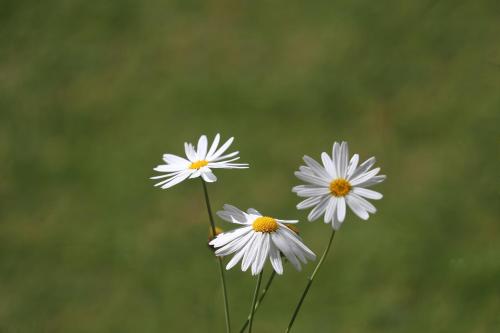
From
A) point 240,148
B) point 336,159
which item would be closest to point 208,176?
point 336,159

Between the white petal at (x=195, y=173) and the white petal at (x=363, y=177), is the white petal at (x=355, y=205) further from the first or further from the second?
the white petal at (x=195, y=173)

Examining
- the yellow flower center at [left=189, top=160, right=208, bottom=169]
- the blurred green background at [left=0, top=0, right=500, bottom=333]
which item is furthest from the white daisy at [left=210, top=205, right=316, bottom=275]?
the blurred green background at [left=0, top=0, right=500, bottom=333]

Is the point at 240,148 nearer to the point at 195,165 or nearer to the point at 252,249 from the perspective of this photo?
the point at 195,165
